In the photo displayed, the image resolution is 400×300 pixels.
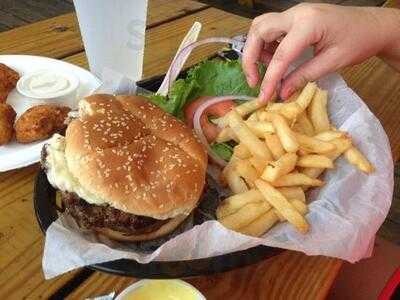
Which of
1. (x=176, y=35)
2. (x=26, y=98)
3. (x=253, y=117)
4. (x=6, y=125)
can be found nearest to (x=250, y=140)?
(x=253, y=117)

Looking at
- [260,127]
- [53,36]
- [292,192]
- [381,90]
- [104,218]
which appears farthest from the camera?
[53,36]

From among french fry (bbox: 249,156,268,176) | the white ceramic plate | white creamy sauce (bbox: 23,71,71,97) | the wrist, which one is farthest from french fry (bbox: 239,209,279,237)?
white creamy sauce (bbox: 23,71,71,97)

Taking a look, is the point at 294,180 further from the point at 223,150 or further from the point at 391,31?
the point at 391,31

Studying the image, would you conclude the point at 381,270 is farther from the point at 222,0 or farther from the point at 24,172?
the point at 222,0

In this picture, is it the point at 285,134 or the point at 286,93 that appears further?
the point at 286,93

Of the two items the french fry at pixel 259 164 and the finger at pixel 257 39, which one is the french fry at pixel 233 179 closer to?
the french fry at pixel 259 164

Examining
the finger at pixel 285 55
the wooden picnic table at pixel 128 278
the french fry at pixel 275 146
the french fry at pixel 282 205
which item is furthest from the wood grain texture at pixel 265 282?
the finger at pixel 285 55
